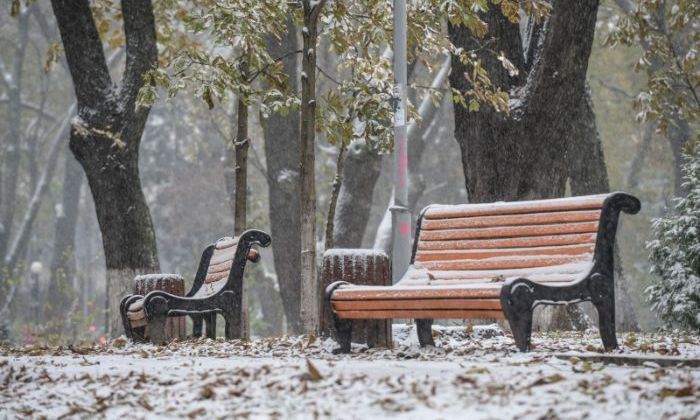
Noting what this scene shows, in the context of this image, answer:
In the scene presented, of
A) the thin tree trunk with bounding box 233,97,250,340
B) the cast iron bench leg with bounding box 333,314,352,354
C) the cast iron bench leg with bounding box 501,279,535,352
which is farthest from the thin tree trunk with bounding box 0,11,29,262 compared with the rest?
the cast iron bench leg with bounding box 501,279,535,352

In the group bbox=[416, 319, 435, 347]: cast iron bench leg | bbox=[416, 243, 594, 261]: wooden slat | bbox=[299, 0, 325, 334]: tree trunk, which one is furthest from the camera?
bbox=[299, 0, 325, 334]: tree trunk

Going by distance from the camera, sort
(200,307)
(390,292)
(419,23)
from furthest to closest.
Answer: (419,23), (200,307), (390,292)

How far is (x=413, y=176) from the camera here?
2666 centimetres

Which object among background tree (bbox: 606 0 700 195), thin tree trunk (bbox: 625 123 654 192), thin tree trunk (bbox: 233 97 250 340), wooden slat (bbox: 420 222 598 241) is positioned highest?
thin tree trunk (bbox: 625 123 654 192)

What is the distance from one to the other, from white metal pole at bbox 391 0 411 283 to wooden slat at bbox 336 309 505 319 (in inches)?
103

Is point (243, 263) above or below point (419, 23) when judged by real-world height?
below

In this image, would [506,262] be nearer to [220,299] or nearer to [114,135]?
[220,299]

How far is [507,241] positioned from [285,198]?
1178 cm

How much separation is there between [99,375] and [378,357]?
6.71 ft

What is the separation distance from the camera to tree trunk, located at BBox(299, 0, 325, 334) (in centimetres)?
1123

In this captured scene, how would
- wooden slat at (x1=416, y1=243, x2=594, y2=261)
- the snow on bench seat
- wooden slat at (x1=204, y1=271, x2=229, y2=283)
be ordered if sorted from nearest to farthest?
the snow on bench seat → wooden slat at (x1=416, y1=243, x2=594, y2=261) → wooden slat at (x1=204, y1=271, x2=229, y2=283)

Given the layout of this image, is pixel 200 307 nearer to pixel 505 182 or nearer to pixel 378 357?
pixel 378 357

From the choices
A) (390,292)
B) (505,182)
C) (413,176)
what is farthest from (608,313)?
(413,176)

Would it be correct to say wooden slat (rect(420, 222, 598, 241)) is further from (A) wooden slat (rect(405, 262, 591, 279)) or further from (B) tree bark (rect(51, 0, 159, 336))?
(B) tree bark (rect(51, 0, 159, 336))
